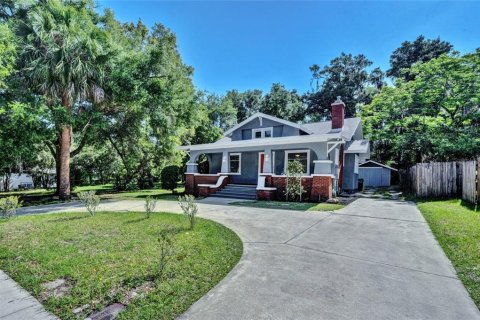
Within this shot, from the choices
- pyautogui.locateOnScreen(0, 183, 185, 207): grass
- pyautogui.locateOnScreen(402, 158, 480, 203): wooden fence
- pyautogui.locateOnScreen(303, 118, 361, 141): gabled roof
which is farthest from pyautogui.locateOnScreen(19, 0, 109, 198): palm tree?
pyautogui.locateOnScreen(402, 158, 480, 203): wooden fence

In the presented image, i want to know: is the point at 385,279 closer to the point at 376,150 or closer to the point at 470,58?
the point at 470,58

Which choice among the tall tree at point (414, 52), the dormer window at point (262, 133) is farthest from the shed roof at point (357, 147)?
the tall tree at point (414, 52)

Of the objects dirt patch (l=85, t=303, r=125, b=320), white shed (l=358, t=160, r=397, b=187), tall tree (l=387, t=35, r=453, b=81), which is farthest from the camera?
tall tree (l=387, t=35, r=453, b=81)

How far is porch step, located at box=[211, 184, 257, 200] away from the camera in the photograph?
45.0 feet

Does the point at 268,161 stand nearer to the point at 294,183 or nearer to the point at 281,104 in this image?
the point at 294,183

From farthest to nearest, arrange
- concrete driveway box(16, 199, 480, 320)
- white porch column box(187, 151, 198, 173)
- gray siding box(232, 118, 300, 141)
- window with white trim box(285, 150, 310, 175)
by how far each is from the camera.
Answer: white porch column box(187, 151, 198, 173)
gray siding box(232, 118, 300, 141)
window with white trim box(285, 150, 310, 175)
concrete driveway box(16, 199, 480, 320)

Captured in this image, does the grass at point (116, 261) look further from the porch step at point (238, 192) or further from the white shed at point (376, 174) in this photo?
the white shed at point (376, 174)

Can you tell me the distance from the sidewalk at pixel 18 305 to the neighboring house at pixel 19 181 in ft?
100

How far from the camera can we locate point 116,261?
4.20 metres

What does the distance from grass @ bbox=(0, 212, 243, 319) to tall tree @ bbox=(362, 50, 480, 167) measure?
16.6 metres

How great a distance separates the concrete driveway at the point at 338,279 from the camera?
2.85 meters

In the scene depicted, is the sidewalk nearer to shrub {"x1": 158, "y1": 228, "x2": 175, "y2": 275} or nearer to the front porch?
shrub {"x1": 158, "y1": 228, "x2": 175, "y2": 275}

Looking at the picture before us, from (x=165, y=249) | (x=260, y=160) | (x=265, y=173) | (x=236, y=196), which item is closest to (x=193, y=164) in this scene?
(x=236, y=196)

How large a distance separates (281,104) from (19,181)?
119ft
